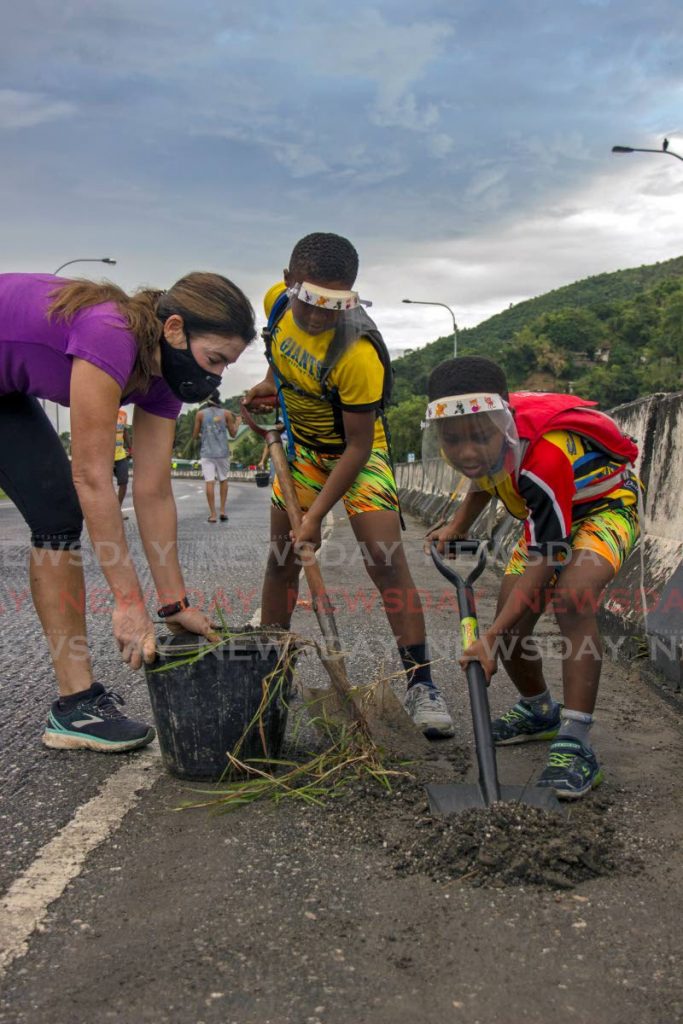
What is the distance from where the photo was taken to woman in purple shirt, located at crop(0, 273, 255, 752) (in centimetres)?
283

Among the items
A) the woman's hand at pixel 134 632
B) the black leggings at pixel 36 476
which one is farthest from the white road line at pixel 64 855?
the black leggings at pixel 36 476

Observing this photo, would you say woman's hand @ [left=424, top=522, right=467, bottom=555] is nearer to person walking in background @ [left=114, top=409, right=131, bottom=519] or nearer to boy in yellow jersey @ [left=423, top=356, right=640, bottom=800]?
boy in yellow jersey @ [left=423, top=356, right=640, bottom=800]

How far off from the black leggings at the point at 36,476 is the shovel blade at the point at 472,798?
1.60 m

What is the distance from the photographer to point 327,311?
3.42 m

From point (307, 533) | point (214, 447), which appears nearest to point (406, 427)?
point (214, 447)

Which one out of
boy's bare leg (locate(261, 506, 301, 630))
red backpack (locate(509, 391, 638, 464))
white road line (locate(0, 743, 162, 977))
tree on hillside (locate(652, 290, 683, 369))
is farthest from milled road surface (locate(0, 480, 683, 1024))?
tree on hillside (locate(652, 290, 683, 369))

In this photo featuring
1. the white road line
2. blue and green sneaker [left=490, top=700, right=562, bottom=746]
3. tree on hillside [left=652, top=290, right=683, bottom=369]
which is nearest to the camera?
the white road line

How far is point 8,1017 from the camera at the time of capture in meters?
1.76

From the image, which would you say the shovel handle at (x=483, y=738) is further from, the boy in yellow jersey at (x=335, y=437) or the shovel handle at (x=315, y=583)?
the shovel handle at (x=315, y=583)

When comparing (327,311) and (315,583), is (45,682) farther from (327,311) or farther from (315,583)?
(327,311)

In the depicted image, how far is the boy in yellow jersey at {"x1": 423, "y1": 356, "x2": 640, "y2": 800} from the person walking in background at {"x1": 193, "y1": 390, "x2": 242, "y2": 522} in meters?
11.2

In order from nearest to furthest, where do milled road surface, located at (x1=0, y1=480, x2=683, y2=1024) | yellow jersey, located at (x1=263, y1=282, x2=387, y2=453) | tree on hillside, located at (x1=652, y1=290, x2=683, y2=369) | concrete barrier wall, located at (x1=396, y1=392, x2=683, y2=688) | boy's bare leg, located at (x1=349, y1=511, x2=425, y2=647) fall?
milled road surface, located at (x1=0, y1=480, x2=683, y2=1024) < yellow jersey, located at (x1=263, y1=282, x2=387, y2=453) < boy's bare leg, located at (x1=349, y1=511, x2=425, y2=647) < concrete barrier wall, located at (x1=396, y1=392, x2=683, y2=688) < tree on hillside, located at (x1=652, y1=290, x2=683, y2=369)

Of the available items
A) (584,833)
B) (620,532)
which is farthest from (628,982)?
(620,532)

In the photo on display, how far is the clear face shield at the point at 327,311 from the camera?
337cm
